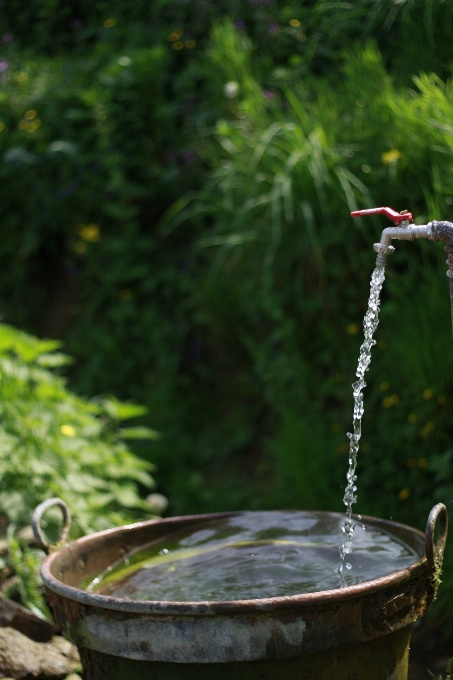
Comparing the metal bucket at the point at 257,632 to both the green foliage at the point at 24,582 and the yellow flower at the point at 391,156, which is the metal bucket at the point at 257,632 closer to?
the green foliage at the point at 24,582

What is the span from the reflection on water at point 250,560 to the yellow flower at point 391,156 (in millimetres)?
1446

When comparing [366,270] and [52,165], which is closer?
[366,270]

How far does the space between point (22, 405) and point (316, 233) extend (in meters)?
1.32

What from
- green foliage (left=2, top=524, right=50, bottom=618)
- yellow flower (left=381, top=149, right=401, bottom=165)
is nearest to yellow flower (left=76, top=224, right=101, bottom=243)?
yellow flower (left=381, top=149, right=401, bottom=165)

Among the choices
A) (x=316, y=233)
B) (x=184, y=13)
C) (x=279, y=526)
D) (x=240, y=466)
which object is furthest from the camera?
(x=184, y=13)

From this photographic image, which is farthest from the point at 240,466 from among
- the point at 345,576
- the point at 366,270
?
the point at 345,576

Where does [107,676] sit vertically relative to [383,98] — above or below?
below

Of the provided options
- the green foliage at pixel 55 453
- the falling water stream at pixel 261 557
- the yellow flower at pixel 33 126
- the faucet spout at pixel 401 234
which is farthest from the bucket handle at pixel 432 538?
the yellow flower at pixel 33 126

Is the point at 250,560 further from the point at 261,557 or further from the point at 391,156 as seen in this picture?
the point at 391,156

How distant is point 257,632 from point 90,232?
381 cm

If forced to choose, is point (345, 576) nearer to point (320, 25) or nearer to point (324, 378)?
point (324, 378)

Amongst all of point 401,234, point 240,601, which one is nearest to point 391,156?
point 401,234

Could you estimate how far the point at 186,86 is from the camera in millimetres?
4582

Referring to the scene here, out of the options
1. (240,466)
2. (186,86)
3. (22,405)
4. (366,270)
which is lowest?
(240,466)
